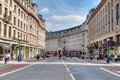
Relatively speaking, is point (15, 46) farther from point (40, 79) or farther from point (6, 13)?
point (40, 79)

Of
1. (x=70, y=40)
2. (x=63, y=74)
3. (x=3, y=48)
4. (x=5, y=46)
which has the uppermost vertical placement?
(x=70, y=40)

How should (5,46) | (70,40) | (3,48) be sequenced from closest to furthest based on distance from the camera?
1. (3,48)
2. (5,46)
3. (70,40)

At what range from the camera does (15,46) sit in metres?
57.0

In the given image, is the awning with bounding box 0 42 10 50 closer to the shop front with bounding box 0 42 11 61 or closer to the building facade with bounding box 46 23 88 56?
the shop front with bounding box 0 42 11 61

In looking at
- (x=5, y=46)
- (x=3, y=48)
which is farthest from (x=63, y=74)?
(x=5, y=46)

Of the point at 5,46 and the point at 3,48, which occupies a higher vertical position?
the point at 5,46

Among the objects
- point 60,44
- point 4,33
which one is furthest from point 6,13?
point 60,44

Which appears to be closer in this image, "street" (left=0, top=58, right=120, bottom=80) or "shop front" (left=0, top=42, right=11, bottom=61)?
"street" (left=0, top=58, right=120, bottom=80)

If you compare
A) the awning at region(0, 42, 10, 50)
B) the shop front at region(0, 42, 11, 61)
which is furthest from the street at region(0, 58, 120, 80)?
the shop front at region(0, 42, 11, 61)

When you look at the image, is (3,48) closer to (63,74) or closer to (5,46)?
(5,46)

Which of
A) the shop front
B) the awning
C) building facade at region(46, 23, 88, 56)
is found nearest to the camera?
the awning

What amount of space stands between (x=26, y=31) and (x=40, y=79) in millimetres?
58057

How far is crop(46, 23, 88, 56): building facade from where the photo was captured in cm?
13575

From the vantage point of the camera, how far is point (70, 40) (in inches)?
6373
